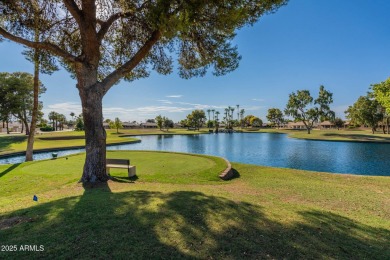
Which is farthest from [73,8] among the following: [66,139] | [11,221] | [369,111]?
[369,111]

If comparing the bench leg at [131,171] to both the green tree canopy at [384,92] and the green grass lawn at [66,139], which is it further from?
the green grass lawn at [66,139]

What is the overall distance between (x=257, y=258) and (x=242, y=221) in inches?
54.4

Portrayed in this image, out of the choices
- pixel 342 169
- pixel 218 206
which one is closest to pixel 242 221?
pixel 218 206

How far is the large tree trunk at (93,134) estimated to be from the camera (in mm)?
8109

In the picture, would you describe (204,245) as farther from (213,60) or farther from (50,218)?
(213,60)

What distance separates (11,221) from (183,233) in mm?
3583

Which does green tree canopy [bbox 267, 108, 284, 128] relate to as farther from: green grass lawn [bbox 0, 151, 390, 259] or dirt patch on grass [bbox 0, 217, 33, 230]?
dirt patch on grass [bbox 0, 217, 33, 230]

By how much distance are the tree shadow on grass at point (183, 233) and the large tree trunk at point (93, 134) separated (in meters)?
2.99

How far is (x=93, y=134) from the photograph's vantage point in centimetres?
823

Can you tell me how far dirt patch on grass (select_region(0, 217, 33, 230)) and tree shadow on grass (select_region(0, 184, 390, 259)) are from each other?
0.61 ft

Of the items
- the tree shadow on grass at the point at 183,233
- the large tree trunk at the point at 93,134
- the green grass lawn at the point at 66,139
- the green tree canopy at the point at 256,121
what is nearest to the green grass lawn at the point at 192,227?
the tree shadow on grass at the point at 183,233

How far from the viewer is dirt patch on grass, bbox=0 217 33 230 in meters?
4.15

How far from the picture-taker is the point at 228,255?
316 centimetres

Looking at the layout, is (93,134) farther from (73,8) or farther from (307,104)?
(307,104)
